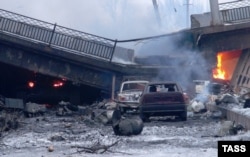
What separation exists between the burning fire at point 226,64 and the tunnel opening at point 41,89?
6.86 m

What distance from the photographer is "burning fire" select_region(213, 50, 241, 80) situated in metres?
31.1

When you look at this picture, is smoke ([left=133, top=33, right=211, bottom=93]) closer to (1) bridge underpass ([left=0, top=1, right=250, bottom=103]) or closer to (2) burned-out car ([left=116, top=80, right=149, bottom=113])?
(1) bridge underpass ([left=0, top=1, right=250, bottom=103])

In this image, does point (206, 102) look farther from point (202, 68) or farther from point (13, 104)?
point (13, 104)

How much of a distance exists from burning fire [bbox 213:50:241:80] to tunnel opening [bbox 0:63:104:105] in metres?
6.86

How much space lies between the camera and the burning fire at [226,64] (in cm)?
3109

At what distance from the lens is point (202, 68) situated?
30.2 metres

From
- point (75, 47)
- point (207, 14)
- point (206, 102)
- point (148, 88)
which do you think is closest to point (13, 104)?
point (75, 47)

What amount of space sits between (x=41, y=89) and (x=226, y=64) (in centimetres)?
1086

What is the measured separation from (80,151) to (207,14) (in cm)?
2002

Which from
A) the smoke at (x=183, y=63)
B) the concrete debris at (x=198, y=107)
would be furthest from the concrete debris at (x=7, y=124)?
the smoke at (x=183, y=63)

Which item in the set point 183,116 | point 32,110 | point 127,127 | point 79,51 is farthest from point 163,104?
point 79,51

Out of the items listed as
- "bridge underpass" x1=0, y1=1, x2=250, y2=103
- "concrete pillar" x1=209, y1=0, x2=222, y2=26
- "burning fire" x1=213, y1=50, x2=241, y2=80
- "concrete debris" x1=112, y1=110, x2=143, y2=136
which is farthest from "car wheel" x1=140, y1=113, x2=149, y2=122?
"burning fire" x1=213, y1=50, x2=241, y2=80

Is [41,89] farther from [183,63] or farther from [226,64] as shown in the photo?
[226,64]

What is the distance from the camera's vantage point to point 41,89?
32.5 metres
